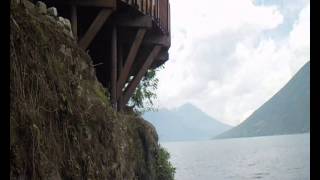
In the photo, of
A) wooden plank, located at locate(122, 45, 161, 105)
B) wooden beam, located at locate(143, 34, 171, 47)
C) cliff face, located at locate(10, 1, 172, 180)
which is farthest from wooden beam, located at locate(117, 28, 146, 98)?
cliff face, located at locate(10, 1, 172, 180)

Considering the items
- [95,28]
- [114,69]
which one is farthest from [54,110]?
[114,69]

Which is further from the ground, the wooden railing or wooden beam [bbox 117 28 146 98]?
the wooden railing

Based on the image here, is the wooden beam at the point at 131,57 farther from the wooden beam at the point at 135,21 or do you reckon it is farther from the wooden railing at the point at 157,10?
the wooden railing at the point at 157,10

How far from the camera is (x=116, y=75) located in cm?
1437

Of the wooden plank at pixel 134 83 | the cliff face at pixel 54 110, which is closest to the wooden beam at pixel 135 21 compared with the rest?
the wooden plank at pixel 134 83

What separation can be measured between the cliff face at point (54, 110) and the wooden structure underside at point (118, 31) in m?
2.37

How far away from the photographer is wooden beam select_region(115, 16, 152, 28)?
14140 millimetres

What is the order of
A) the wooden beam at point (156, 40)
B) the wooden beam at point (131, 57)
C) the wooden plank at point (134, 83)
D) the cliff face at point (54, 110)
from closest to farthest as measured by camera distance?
the cliff face at point (54, 110)
the wooden beam at point (131, 57)
the wooden plank at point (134, 83)
the wooden beam at point (156, 40)

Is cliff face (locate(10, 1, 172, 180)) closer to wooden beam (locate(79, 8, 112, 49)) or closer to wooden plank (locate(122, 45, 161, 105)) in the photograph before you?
wooden beam (locate(79, 8, 112, 49))

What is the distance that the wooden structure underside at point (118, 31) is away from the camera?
39.7 feet
